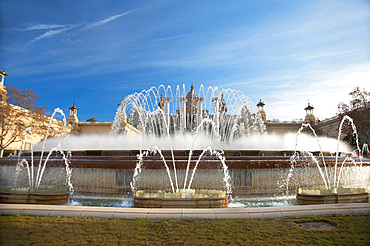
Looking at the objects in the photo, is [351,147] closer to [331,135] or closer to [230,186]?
[331,135]

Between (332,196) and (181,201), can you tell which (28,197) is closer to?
(181,201)

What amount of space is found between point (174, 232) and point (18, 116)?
98.6ft

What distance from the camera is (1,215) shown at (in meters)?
4.80

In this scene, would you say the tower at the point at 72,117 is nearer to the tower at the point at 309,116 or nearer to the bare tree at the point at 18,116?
the bare tree at the point at 18,116

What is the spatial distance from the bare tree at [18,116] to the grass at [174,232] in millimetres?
26855

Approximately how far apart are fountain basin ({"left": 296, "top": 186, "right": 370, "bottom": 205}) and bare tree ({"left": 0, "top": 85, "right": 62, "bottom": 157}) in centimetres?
2929

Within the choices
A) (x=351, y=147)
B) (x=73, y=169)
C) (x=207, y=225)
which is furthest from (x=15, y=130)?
(x=351, y=147)

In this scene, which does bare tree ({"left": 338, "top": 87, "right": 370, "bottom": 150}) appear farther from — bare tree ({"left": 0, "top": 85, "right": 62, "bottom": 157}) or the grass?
bare tree ({"left": 0, "top": 85, "right": 62, "bottom": 157})

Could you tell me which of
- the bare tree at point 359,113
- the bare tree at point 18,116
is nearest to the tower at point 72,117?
the bare tree at point 18,116

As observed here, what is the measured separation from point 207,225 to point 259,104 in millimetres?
63747

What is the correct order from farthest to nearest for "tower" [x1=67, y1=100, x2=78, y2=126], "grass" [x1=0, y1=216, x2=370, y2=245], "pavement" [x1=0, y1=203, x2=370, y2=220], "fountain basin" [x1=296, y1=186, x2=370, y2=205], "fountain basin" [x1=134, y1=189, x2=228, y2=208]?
"tower" [x1=67, y1=100, x2=78, y2=126] → "fountain basin" [x1=296, y1=186, x2=370, y2=205] → "fountain basin" [x1=134, y1=189, x2=228, y2=208] → "pavement" [x1=0, y1=203, x2=370, y2=220] → "grass" [x1=0, y1=216, x2=370, y2=245]

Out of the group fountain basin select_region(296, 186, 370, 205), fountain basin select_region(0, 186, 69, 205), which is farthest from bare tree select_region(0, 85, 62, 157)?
fountain basin select_region(296, 186, 370, 205)

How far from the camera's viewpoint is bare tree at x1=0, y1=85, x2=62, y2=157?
2620 cm

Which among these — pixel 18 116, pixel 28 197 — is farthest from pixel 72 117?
pixel 28 197
